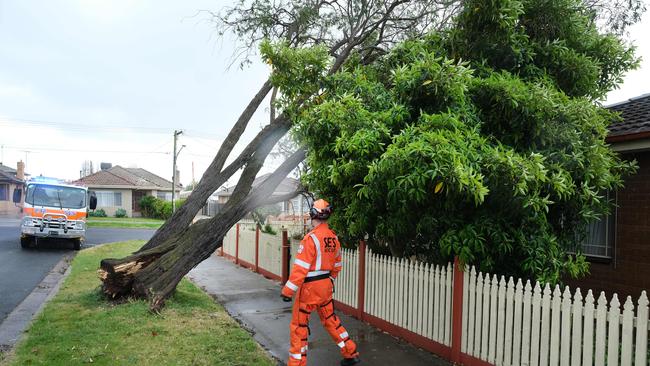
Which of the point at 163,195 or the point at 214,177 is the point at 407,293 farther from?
the point at 163,195

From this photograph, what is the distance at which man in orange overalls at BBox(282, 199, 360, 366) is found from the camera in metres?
4.85

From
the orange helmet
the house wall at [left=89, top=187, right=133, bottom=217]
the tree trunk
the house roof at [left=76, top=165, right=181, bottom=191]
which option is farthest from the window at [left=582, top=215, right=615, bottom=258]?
the house wall at [left=89, top=187, right=133, bottom=217]

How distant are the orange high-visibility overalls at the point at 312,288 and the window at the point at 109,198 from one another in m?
Result: 44.8

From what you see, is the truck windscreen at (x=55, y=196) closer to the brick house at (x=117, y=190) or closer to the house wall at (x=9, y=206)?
the house wall at (x=9, y=206)

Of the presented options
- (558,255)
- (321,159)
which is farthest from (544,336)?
(321,159)

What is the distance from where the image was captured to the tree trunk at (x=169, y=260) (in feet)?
25.7

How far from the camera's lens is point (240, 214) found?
28.2 ft

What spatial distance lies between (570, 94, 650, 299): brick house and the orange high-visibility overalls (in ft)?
13.8

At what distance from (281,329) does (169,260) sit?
249cm

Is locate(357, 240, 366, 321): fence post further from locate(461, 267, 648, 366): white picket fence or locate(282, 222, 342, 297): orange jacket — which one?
locate(461, 267, 648, 366): white picket fence

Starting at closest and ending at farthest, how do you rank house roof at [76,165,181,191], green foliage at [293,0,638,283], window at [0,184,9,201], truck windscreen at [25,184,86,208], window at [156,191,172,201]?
green foliage at [293,0,638,283], truck windscreen at [25,184,86,208], window at [0,184,9,201], house roof at [76,165,181,191], window at [156,191,172,201]

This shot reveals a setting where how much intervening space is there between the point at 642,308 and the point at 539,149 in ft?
6.50

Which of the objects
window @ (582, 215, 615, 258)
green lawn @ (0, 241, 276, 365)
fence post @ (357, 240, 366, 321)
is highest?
window @ (582, 215, 615, 258)

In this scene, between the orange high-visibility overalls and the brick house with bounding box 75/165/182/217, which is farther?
the brick house with bounding box 75/165/182/217
